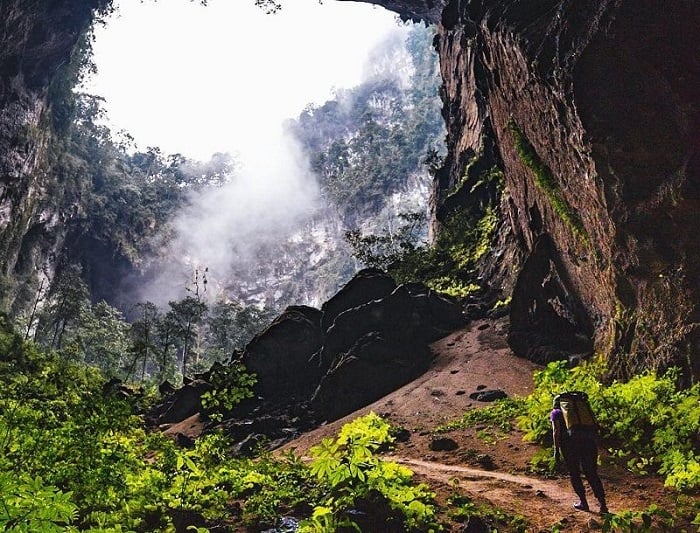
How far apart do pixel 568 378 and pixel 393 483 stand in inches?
190

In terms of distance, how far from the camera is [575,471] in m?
5.11

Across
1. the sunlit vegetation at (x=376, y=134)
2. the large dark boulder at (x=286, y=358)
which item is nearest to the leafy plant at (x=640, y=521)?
the large dark boulder at (x=286, y=358)

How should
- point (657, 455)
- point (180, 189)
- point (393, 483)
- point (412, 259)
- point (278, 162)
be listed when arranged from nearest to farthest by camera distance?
point (393, 483) < point (657, 455) < point (412, 259) < point (180, 189) < point (278, 162)

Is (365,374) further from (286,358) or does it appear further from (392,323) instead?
(286,358)

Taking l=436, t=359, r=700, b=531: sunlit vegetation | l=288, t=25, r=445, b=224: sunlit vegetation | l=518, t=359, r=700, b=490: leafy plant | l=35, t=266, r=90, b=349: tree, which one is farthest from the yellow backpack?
l=288, t=25, r=445, b=224: sunlit vegetation

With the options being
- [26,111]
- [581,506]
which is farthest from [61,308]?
[581,506]

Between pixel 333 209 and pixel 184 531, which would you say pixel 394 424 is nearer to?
pixel 184 531

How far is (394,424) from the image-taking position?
11172mm

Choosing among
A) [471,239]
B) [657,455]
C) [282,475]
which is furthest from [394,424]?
[471,239]

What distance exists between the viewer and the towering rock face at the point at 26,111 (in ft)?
100

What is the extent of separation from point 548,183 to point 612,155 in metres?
3.11

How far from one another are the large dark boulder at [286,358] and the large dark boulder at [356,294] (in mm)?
821

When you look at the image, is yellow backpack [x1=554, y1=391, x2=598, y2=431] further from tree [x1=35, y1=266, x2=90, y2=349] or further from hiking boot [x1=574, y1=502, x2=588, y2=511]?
tree [x1=35, y1=266, x2=90, y2=349]

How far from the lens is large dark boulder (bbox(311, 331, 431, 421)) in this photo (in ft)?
50.4
